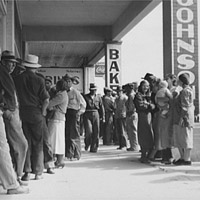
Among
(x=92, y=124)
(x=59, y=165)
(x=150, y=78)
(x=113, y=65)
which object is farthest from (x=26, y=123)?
(x=113, y=65)

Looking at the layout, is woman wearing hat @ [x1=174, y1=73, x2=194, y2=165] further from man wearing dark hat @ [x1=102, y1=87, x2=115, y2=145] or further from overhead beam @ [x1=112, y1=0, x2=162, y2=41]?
overhead beam @ [x1=112, y1=0, x2=162, y2=41]

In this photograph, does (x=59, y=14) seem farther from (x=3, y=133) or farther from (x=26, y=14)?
(x=3, y=133)

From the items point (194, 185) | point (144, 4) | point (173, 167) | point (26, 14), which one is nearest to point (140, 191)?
point (194, 185)

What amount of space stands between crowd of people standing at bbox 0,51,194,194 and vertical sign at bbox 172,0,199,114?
139 cm

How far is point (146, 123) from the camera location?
32.3ft

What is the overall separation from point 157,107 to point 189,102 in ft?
2.85

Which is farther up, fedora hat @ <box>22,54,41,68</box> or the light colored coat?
fedora hat @ <box>22,54,41,68</box>

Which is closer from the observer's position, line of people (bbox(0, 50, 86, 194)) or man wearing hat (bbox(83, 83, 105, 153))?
line of people (bbox(0, 50, 86, 194))

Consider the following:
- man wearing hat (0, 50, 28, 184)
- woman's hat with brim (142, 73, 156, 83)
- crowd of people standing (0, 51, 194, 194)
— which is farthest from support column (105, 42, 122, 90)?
man wearing hat (0, 50, 28, 184)

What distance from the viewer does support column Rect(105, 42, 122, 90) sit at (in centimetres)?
2497

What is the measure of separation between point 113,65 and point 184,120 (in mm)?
16422

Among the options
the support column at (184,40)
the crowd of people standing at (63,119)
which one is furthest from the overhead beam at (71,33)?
the support column at (184,40)

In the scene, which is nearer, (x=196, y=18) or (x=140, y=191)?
(x=140, y=191)

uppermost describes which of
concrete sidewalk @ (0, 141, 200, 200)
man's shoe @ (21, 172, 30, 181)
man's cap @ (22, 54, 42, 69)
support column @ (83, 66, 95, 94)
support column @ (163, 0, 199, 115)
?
support column @ (83, 66, 95, 94)
